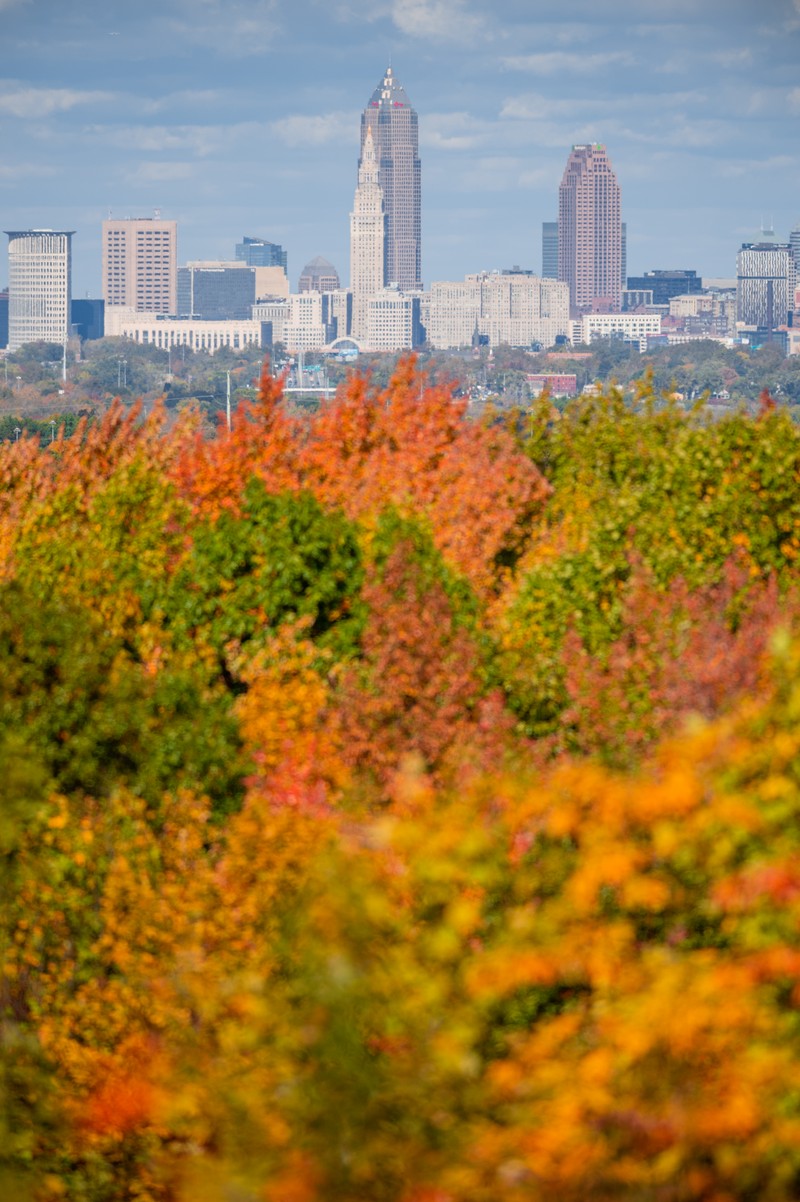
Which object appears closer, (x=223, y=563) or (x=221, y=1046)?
(x=221, y=1046)

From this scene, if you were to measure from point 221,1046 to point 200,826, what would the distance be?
5.22 meters

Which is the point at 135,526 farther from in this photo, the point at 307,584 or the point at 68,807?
the point at 68,807

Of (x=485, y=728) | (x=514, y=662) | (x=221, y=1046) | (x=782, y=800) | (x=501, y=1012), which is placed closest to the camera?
(x=782, y=800)

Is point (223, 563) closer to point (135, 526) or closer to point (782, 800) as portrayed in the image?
point (135, 526)

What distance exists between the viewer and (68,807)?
19.5m

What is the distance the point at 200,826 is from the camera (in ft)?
63.4

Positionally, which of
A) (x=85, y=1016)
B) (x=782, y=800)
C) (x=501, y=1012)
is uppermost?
(x=782, y=800)

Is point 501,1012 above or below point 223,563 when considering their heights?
below

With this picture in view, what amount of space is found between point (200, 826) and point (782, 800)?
29.0ft

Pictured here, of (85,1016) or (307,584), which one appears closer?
(85,1016)

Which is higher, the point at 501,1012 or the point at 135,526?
the point at 135,526

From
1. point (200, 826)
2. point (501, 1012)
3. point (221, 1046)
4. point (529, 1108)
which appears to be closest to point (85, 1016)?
point (200, 826)

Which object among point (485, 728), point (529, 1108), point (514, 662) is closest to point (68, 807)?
point (485, 728)

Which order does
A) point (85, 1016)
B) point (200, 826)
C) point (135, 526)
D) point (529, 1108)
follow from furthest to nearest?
point (135, 526)
point (200, 826)
point (85, 1016)
point (529, 1108)
